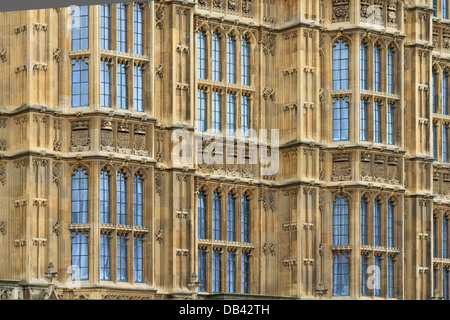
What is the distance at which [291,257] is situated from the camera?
35.9 metres

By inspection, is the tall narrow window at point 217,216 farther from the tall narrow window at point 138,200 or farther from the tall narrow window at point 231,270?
the tall narrow window at point 138,200

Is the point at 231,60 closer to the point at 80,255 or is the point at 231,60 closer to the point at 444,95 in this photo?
the point at 80,255

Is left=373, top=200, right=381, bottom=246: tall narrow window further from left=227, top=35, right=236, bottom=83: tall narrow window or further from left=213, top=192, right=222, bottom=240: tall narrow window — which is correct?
left=227, top=35, right=236, bottom=83: tall narrow window

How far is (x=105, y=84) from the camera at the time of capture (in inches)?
1268

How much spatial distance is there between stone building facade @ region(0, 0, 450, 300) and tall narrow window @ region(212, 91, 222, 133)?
0.14 ft

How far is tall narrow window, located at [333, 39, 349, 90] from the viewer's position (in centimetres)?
3731

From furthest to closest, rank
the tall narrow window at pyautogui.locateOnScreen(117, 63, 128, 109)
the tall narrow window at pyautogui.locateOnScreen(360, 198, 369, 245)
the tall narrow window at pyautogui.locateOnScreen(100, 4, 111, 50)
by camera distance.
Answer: the tall narrow window at pyautogui.locateOnScreen(360, 198, 369, 245) → the tall narrow window at pyautogui.locateOnScreen(117, 63, 128, 109) → the tall narrow window at pyautogui.locateOnScreen(100, 4, 111, 50)

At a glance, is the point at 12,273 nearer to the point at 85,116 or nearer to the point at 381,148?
the point at 85,116

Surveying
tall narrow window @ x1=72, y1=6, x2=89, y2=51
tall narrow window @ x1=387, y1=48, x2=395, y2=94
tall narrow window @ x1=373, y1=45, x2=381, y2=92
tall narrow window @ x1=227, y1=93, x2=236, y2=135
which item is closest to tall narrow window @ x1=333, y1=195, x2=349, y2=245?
tall narrow window @ x1=373, y1=45, x2=381, y2=92

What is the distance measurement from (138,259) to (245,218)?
4.75 metres

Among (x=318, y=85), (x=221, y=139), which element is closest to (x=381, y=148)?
(x=318, y=85)

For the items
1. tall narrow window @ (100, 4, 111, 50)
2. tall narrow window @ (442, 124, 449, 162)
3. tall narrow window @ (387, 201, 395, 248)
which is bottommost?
tall narrow window @ (387, 201, 395, 248)

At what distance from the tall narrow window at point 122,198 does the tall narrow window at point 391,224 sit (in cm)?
922

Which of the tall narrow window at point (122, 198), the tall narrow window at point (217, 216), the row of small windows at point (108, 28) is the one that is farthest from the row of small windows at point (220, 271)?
the row of small windows at point (108, 28)
